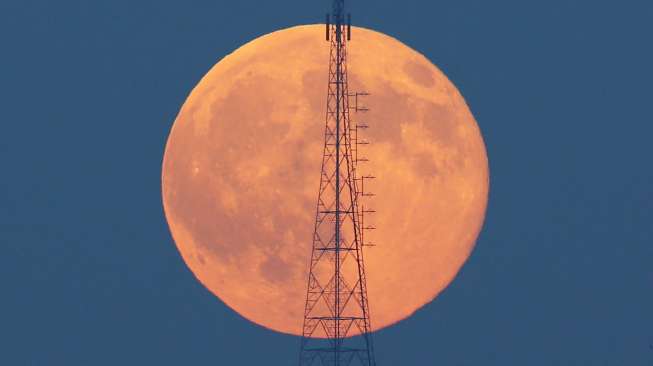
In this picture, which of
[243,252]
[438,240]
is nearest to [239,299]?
[243,252]

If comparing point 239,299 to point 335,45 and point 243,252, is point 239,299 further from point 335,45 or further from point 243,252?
point 335,45

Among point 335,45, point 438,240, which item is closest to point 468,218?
point 438,240

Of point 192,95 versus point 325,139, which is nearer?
point 325,139

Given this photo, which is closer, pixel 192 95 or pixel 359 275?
pixel 359 275

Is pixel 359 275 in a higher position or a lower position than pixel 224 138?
lower

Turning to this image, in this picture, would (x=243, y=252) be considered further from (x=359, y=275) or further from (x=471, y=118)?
(x=471, y=118)

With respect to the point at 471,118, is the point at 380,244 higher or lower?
lower

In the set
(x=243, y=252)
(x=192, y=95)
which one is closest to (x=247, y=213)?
(x=243, y=252)

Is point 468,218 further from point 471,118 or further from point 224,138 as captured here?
point 224,138
